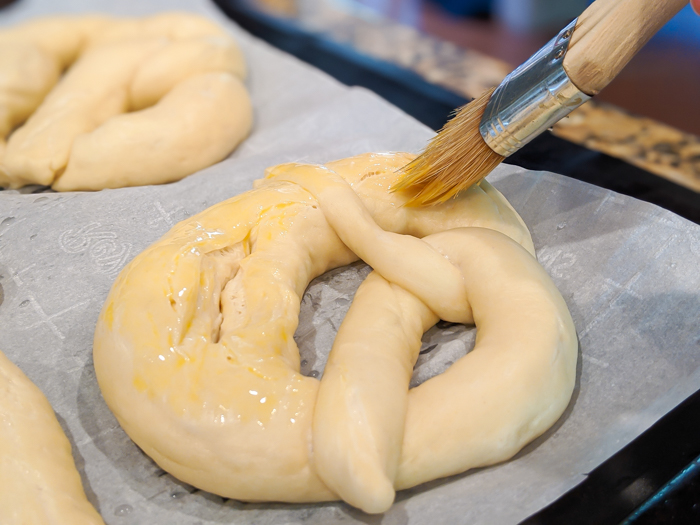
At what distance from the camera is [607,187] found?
1354 mm

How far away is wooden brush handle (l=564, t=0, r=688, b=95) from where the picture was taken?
83cm

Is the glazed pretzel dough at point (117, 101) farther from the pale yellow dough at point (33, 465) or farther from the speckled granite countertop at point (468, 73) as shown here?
the speckled granite countertop at point (468, 73)

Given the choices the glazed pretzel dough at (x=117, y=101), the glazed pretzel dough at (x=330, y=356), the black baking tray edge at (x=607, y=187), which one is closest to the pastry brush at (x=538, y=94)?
the glazed pretzel dough at (x=330, y=356)

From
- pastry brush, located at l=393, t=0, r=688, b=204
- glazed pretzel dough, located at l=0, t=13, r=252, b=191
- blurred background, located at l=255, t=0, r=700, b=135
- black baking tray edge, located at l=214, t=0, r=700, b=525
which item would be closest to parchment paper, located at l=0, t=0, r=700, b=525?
black baking tray edge, located at l=214, t=0, r=700, b=525

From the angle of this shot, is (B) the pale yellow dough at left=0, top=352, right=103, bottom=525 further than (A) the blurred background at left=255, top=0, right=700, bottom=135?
No

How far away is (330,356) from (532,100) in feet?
1.74

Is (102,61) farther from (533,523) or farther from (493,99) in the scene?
(533,523)

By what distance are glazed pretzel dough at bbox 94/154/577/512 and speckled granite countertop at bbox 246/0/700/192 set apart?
90cm

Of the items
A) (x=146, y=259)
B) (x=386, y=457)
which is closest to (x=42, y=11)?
(x=146, y=259)

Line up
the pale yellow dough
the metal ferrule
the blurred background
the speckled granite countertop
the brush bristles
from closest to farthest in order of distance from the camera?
1. the pale yellow dough
2. the metal ferrule
3. the brush bristles
4. the speckled granite countertop
5. the blurred background

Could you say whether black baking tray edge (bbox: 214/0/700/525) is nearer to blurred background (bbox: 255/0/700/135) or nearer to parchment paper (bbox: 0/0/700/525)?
parchment paper (bbox: 0/0/700/525)

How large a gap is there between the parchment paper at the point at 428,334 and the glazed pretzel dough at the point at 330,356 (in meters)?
0.04

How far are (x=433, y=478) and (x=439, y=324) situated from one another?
1.09 feet

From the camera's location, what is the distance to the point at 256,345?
35.0 inches
